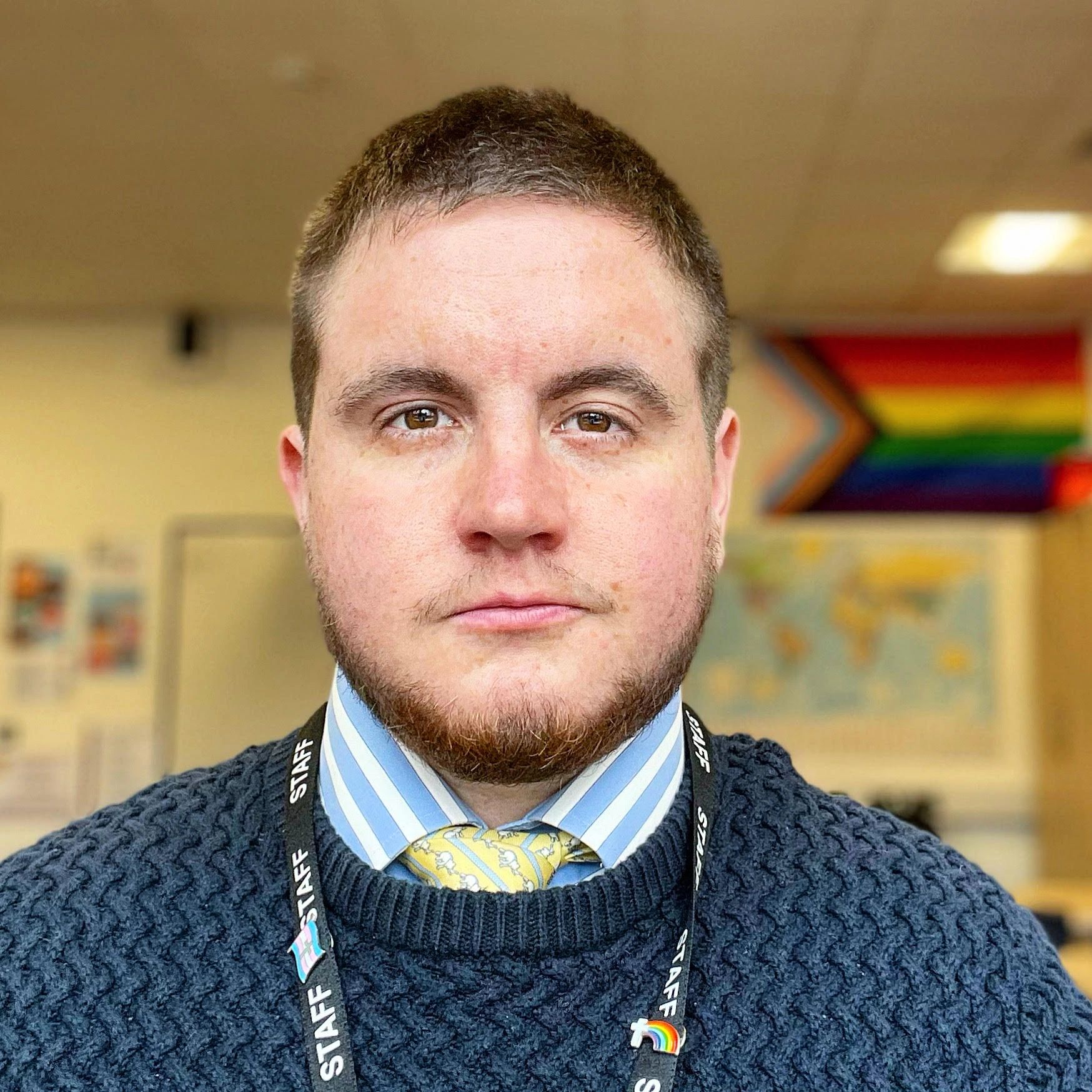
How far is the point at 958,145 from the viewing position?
10.7 feet

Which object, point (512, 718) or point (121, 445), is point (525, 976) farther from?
point (121, 445)

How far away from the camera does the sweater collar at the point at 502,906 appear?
34.3 inches

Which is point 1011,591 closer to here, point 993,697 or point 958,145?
point 993,697

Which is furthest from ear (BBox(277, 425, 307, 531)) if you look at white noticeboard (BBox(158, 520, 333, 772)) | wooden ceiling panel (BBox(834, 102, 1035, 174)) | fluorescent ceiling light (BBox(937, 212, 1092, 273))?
white noticeboard (BBox(158, 520, 333, 772))

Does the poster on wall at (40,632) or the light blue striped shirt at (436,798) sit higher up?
the poster on wall at (40,632)

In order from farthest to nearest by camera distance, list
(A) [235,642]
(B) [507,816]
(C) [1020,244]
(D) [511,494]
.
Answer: (A) [235,642] → (C) [1020,244] → (B) [507,816] → (D) [511,494]

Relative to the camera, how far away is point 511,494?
821 mm

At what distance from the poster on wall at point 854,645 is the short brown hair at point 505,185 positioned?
12.3 ft

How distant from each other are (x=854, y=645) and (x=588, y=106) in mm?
2447

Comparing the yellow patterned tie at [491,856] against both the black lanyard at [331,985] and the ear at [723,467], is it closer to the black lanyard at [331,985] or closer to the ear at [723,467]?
the black lanyard at [331,985]

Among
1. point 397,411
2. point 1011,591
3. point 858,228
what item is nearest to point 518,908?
point 397,411

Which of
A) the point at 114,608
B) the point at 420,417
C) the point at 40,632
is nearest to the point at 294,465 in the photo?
the point at 420,417

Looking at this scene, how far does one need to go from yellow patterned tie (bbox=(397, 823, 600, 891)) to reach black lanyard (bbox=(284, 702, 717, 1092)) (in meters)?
0.08

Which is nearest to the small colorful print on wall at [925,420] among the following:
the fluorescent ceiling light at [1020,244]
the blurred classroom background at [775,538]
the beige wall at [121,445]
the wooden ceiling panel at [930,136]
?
the blurred classroom background at [775,538]
